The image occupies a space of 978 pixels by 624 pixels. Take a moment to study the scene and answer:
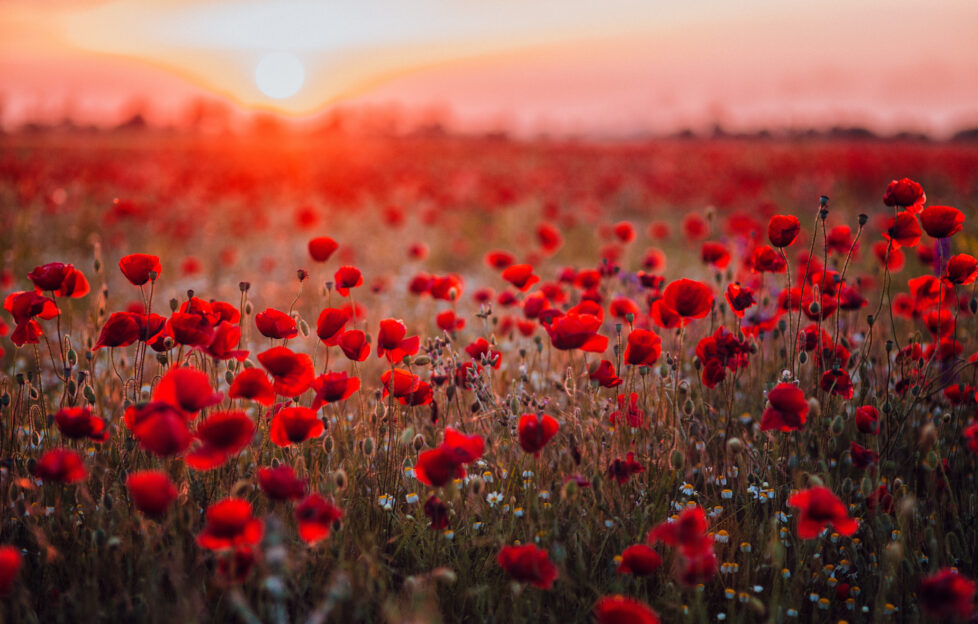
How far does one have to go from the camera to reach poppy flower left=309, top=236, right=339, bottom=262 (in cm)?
291

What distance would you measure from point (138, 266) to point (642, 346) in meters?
1.73

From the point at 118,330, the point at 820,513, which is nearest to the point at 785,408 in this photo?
the point at 820,513

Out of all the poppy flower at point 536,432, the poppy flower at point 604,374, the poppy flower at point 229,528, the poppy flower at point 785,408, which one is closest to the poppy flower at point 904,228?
the poppy flower at point 785,408

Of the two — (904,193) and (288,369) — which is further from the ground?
(904,193)

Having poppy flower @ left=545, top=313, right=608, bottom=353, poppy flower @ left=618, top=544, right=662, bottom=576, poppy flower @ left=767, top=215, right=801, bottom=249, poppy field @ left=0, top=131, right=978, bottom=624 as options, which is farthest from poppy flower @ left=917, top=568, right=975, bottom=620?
poppy flower @ left=767, top=215, right=801, bottom=249

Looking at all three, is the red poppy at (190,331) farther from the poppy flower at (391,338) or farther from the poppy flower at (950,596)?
the poppy flower at (950,596)

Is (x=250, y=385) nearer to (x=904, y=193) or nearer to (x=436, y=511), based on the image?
(x=436, y=511)

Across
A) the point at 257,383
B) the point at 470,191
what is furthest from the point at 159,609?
the point at 470,191

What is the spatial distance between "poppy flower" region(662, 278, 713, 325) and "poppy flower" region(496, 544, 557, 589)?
1.13 metres

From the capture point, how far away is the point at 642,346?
224 centimetres

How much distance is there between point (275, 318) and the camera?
2.19m

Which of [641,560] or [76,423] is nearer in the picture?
[641,560]

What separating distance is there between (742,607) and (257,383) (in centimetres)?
158

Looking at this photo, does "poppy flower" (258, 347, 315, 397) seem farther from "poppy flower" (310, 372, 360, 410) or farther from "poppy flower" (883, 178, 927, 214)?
"poppy flower" (883, 178, 927, 214)
